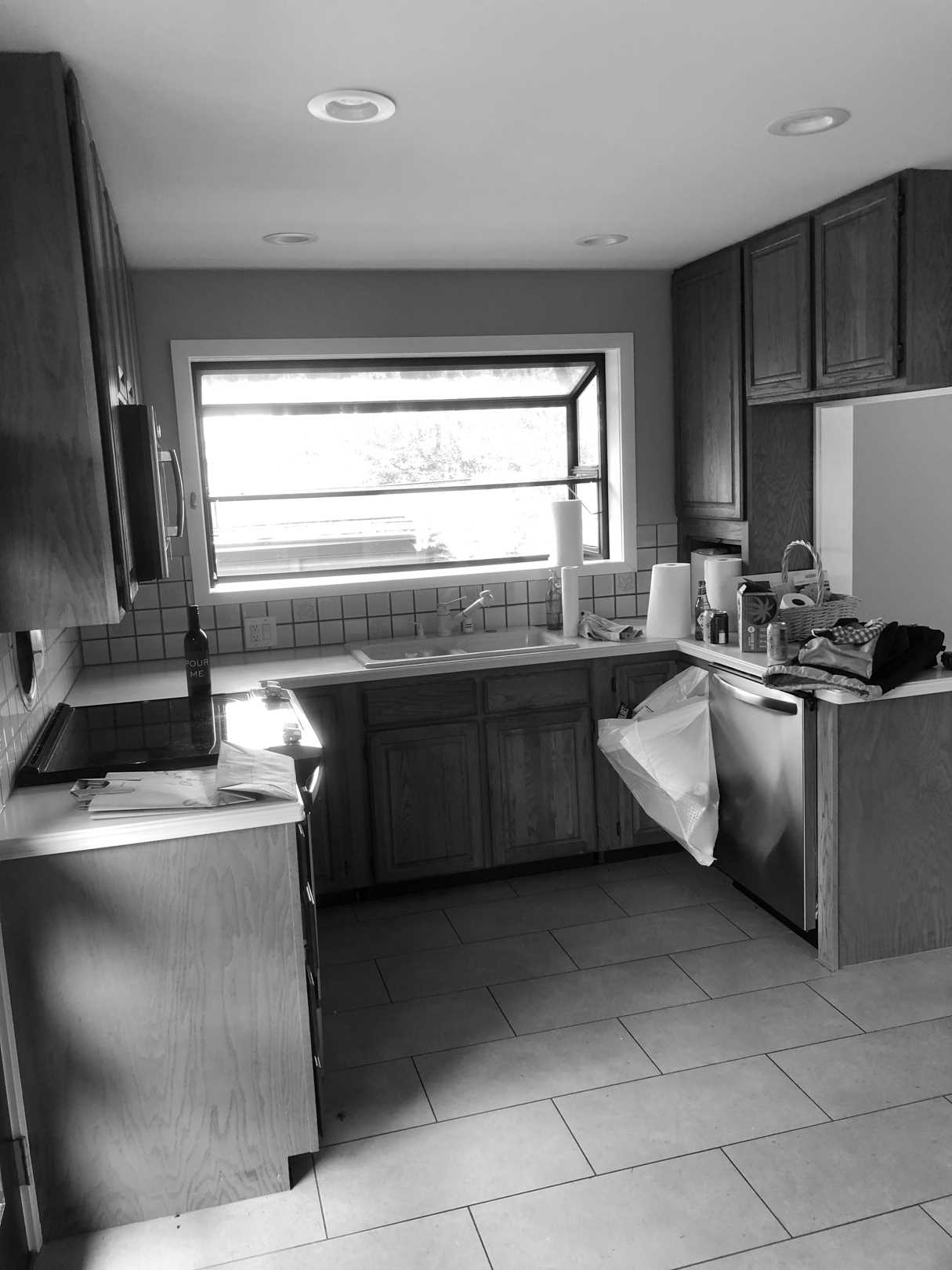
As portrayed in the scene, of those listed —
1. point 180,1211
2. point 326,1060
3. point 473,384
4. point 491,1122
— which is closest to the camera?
point 180,1211

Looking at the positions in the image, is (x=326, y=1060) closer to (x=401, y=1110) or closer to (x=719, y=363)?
(x=401, y=1110)

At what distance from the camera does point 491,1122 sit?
7.75 ft

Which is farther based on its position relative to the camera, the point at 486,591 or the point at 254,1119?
the point at 486,591

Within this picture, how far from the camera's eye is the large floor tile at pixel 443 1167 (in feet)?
6.90

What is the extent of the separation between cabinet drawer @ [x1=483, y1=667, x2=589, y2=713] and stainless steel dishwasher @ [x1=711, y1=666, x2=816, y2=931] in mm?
479

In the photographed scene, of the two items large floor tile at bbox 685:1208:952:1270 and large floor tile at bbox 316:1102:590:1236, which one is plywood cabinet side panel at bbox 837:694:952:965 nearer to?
large floor tile at bbox 685:1208:952:1270

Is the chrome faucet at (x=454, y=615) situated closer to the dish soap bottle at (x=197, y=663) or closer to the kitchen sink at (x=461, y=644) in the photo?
the kitchen sink at (x=461, y=644)

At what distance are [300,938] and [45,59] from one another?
1.71 meters

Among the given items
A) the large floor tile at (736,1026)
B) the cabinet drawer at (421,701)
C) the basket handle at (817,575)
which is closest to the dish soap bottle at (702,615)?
the basket handle at (817,575)

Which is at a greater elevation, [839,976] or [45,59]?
[45,59]

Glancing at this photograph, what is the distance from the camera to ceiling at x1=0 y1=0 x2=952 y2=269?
1.80 m

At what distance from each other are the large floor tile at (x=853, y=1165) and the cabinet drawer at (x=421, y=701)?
1.73 m

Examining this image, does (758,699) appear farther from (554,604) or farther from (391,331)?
(391,331)

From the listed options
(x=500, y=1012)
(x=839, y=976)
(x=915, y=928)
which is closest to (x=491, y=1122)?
(x=500, y=1012)
